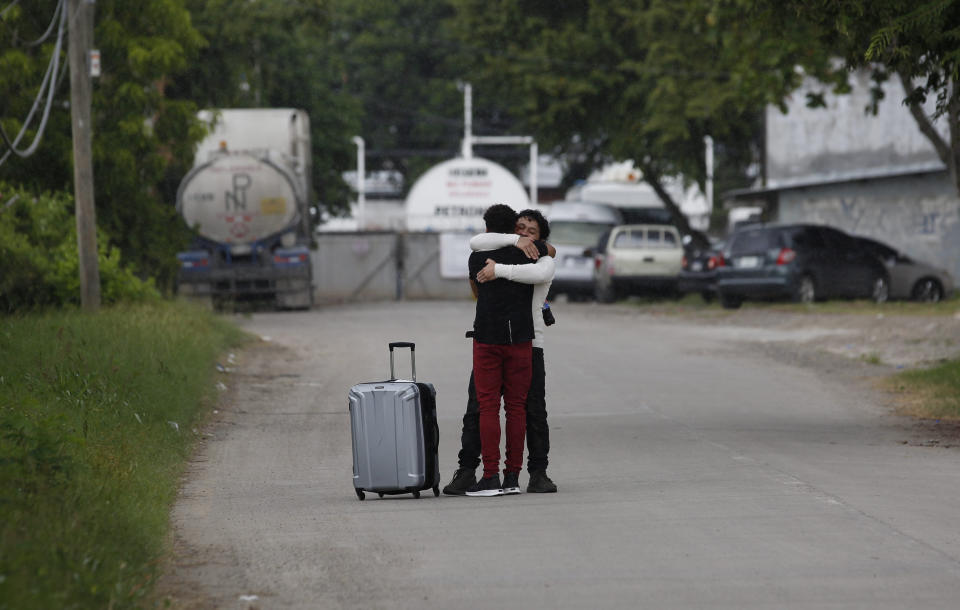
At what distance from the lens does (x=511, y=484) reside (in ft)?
30.9

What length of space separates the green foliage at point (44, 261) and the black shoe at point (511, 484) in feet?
33.8

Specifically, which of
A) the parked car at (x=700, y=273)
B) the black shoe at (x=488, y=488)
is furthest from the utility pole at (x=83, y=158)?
the parked car at (x=700, y=273)

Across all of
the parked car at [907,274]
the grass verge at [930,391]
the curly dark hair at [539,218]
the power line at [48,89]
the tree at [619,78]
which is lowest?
the grass verge at [930,391]

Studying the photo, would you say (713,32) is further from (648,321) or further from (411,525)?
(411,525)

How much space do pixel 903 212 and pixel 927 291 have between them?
452 centimetres

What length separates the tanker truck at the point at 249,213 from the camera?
98.8 ft

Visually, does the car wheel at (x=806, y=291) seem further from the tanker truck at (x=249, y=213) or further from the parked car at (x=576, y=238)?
the tanker truck at (x=249, y=213)

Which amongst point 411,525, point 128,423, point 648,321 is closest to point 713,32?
point 648,321

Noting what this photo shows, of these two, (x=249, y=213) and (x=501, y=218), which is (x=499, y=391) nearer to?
(x=501, y=218)

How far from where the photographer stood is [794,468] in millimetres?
10242

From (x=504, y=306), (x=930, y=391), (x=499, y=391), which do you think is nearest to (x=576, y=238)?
(x=930, y=391)

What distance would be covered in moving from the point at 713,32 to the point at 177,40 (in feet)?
24.9

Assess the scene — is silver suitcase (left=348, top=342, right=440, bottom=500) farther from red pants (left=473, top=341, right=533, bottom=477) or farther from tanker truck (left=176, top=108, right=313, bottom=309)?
tanker truck (left=176, top=108, right=313, bottom=309)

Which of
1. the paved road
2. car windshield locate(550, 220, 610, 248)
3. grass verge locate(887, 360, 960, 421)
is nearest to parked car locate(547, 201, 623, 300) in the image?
car windshield locate(550, 220, 610, 248)
